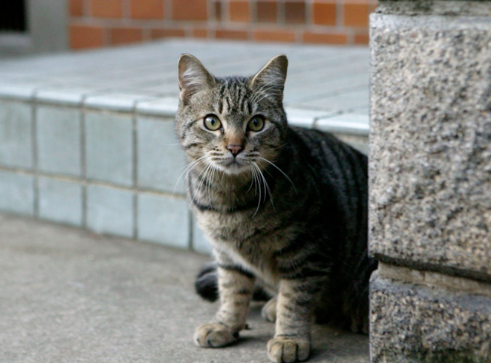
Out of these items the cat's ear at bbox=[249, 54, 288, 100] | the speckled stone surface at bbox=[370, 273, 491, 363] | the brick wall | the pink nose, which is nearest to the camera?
the speckled stone surface at bbox=[370, 273, 491, 363]

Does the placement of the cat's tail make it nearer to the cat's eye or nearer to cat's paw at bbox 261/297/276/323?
cat's paw at bbox 261/297/276/323

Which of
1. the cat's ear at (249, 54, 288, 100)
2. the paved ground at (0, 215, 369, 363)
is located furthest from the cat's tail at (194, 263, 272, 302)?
the cat's ear at (249, 54, 288, 100)

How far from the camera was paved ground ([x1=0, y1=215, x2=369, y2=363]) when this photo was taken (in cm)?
193

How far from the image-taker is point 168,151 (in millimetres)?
2730

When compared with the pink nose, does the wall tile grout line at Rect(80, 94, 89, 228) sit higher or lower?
lower

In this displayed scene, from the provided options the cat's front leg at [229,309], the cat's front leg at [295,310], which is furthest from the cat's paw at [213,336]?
the cat's front leg at [295,310]

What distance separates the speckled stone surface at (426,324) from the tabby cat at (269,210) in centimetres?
32

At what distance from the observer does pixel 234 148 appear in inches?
72.6

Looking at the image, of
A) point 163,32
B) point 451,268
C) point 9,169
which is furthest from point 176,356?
point 163,32

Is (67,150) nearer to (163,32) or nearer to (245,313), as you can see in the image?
(245,313)

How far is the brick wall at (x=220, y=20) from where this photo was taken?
4.21 m

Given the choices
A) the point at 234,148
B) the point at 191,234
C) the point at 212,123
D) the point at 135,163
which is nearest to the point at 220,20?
the point at 135,163

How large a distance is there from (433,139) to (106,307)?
1.26 meters

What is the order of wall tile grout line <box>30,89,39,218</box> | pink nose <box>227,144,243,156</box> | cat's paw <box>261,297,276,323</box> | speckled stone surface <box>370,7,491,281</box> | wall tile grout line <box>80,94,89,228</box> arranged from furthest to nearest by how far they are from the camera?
wall tile grout line <box>30,89,39,218</box> → wall tile grout line <box>80,94,89,228</box> → cat's paw <box>261,297,276,323</box> → pink nose <box>227,144,243,156</box> → speckled stone surface <box>370,7,491,281</box>
